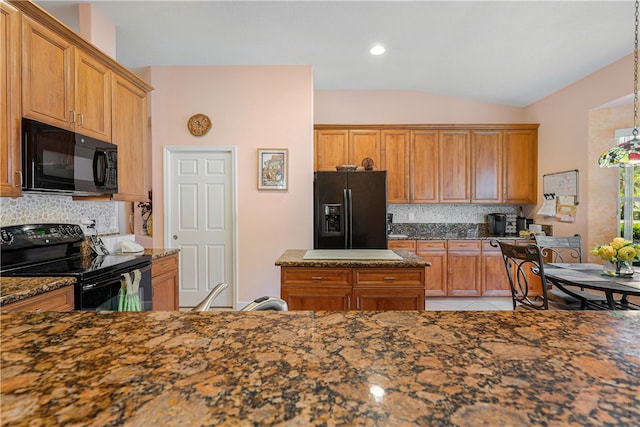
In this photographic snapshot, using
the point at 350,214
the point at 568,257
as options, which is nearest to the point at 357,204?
the point at 350,214

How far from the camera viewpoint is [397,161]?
439cm

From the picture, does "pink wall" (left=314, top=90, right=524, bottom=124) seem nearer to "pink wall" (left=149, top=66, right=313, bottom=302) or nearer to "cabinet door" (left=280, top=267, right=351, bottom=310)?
"pink wall" (left=149, top=66, right=313, bottom=302)

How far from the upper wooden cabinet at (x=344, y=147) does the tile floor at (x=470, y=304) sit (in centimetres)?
200

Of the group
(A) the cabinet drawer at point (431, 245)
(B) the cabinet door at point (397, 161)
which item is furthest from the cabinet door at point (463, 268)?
(B) the cabinet door at point (397, 161)

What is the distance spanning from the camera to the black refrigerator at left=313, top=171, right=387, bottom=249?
11.7 ft

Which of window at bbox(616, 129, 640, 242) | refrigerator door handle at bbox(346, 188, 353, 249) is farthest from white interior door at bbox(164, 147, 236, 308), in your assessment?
window at bbox(616, 129, 640, 242)

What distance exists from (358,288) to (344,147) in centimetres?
264

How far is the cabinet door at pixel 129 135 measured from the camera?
2678 millimetres

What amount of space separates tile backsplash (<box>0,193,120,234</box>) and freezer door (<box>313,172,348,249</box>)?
2.09 metres

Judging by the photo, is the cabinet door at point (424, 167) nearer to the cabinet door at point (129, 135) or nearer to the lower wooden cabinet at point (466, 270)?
the lower wooden cabinet at point (466, 270)

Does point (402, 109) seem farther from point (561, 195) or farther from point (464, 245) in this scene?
point (561, 195)

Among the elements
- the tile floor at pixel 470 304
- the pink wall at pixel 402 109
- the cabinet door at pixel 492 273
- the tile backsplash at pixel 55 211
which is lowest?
the tile floor at pixel 470 304

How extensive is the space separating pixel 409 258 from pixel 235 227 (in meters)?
2.19

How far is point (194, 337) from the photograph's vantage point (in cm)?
65
